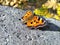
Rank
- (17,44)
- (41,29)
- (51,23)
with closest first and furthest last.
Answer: (17,44)
(41,29)
(51,23)

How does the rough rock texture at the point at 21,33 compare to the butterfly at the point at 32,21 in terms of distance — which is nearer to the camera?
the rough rock texture at the point at 21,33

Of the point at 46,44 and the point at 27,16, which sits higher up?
the point at 27,16

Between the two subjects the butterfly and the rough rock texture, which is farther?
the butterfly

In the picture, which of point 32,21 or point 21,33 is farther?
point 32,21

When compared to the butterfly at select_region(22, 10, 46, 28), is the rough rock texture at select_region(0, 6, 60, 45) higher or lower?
lower

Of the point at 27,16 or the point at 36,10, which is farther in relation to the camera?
the point at 36,10

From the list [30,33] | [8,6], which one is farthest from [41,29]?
[8,6]

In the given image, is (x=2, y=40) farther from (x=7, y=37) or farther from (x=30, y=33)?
(x=30, y=33)

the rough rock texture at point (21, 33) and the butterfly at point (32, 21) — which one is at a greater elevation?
the butterfly at point (32, 21)
